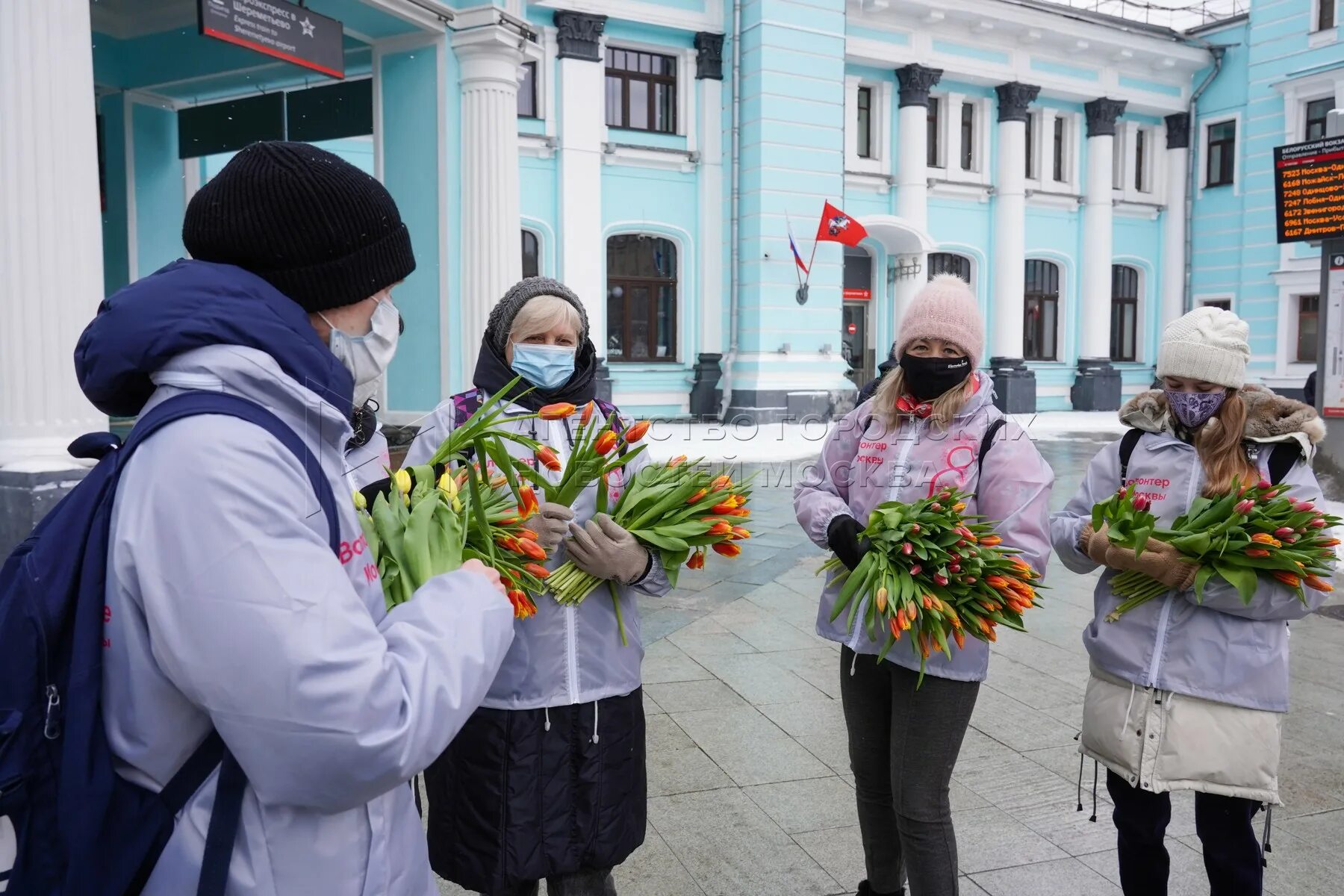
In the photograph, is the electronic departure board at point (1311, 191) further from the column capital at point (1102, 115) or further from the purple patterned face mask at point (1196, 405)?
the column capital at point (1102, 115)

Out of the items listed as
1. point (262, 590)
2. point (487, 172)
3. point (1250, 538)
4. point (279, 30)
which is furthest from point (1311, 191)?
point (262, 590)

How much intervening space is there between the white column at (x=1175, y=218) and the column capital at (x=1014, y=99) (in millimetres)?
5117

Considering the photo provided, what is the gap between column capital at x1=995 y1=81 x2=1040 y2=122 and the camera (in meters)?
23.6

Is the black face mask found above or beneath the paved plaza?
above

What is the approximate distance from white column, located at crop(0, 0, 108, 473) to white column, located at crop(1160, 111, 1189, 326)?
1043 inches

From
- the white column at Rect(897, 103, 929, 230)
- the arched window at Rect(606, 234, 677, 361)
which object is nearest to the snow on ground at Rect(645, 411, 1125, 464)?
the arched window at Rect(606, 234, 677, 361)

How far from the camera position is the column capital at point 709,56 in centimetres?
1973

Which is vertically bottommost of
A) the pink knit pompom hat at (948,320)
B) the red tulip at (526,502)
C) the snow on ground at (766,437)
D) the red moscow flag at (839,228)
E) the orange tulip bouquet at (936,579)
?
the snow on ground at (766,437)

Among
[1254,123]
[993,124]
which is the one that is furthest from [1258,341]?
[993,124]

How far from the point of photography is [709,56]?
19.8 m

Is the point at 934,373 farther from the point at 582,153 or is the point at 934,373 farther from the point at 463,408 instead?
the point at 582,153

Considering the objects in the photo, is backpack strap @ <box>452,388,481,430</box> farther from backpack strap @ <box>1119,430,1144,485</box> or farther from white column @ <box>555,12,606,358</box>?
white column @ <box>555,12,606,358</box>

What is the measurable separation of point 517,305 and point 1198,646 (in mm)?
2121

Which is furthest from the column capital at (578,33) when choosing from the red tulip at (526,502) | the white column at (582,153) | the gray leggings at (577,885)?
the gray leggings at (577,885)
